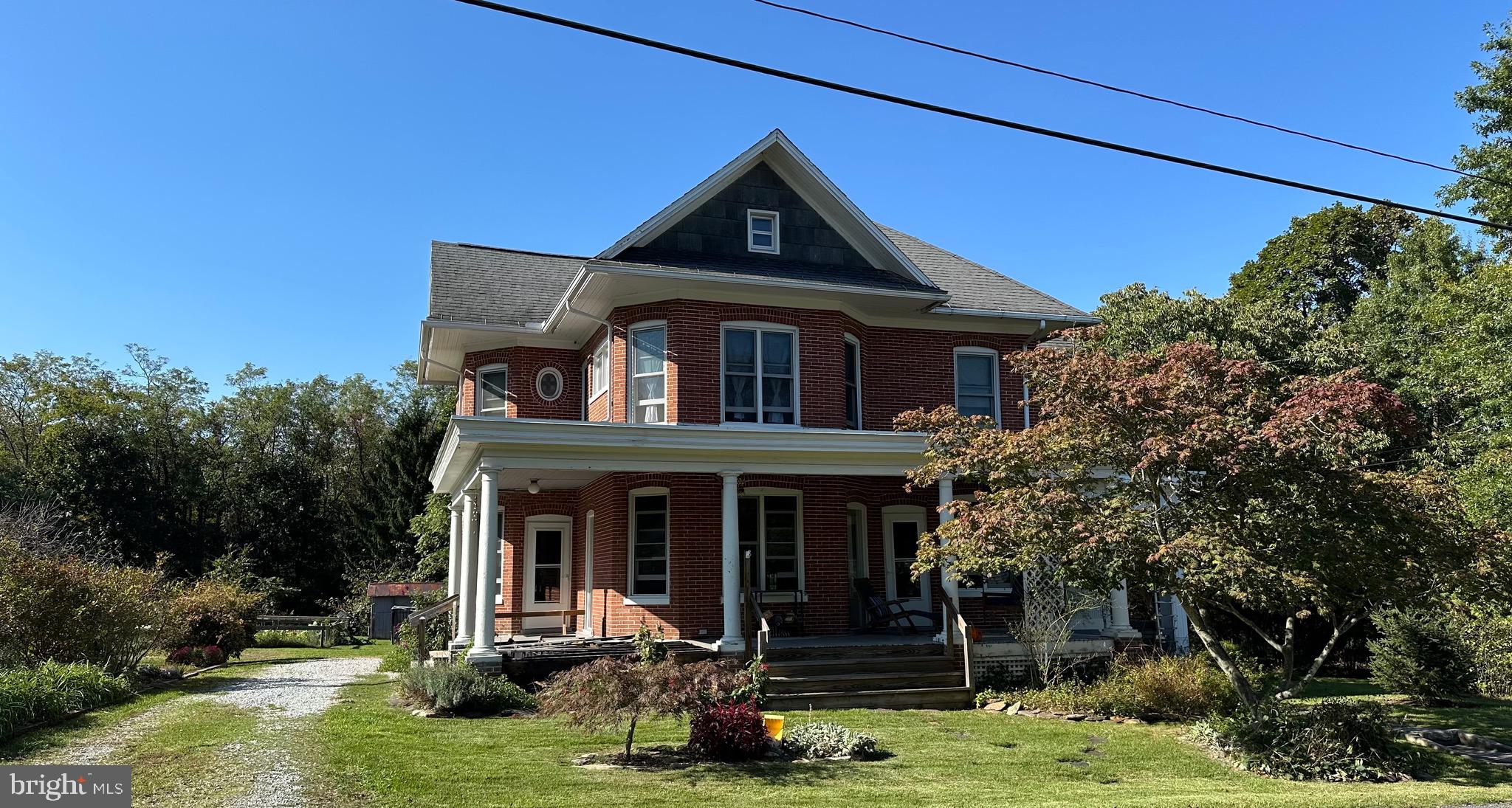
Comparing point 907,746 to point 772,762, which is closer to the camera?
point 772,762

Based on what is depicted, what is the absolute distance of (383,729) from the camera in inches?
436

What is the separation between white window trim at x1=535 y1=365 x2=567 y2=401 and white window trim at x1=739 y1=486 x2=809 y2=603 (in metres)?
5.07

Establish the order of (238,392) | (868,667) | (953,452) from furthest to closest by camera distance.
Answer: (238,392) < (868,667) < (953,452)

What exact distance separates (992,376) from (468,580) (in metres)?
11.0

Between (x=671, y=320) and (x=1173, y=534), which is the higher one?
(x=671, y=320)

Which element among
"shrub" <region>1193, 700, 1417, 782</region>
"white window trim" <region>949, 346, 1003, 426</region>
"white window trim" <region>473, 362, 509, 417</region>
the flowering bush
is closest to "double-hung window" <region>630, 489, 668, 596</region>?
"white window trim" <region>473, 362, 509, 417</region>

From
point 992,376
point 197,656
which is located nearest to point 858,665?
point 992,376

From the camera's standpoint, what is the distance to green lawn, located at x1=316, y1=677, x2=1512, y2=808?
26.4 ft

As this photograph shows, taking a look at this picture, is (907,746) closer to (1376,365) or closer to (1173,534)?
(1173,534)

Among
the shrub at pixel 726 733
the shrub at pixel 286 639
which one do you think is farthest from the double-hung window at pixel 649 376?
the shrub at pixel 286 639

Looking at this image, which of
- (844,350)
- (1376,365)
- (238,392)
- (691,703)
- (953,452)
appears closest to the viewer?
(691,703)

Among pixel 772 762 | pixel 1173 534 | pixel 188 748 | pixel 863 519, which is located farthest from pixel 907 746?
pixel 863 519

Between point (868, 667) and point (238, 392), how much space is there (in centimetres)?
4636

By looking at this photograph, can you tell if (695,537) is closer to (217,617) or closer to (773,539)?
(773,539)
